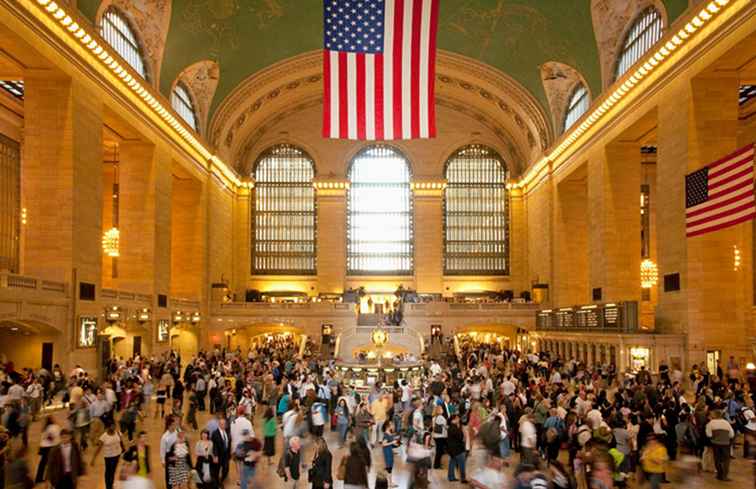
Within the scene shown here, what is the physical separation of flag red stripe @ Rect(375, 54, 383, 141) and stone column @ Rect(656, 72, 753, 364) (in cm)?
1211

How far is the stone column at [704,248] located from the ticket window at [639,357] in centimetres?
108

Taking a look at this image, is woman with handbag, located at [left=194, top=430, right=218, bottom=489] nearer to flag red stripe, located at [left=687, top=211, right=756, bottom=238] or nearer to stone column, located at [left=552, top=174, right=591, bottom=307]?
flag red stripe, located at [left=687, top=211, right=756, bottom=238]

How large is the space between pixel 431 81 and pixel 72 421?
9493 millimetres

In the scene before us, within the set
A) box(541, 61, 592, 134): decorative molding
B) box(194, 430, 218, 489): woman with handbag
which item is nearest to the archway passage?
box(194, 430, 218, 489): woman with handbag

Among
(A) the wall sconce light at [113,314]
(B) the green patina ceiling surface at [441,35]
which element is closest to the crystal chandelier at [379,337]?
(A) the wall sconce light at [113,314]

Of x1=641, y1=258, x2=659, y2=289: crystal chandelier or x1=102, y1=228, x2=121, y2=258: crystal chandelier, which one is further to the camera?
x1=641, y1=258, x2=659, y2=289: crystal chandelier

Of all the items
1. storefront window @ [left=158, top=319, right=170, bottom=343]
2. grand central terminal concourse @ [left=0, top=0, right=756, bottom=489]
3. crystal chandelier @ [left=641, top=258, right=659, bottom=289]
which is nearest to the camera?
grand central terminal concourse @ [left=0, top=0, right=756, bottom=489]

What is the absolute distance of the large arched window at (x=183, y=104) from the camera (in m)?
35.5

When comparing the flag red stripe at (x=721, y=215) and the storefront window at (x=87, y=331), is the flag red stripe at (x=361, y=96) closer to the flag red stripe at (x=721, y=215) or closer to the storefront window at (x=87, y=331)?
the flag red stripe at (x=721, y=215)

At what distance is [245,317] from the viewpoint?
42312mm

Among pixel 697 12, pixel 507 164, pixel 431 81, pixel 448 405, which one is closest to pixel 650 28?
pixel 697 12

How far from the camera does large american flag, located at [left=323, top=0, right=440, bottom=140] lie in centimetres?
1588

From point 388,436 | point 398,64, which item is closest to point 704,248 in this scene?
point 398,64

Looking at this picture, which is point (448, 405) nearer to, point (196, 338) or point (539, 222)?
point (196, 338)
